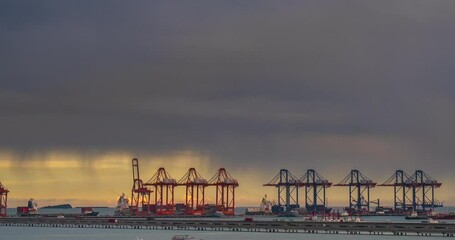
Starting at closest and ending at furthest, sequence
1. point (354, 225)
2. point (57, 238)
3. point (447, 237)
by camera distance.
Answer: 1. point (447, 237)
2. point (354, 225)
3. point (57, 238)

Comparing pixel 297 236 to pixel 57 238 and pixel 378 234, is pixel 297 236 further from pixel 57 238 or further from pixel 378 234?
pixel 57 238

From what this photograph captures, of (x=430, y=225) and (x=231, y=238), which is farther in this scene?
(x=231, y=238)

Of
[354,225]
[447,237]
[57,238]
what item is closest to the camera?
[447,237]

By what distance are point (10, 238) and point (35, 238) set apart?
17.0 ft

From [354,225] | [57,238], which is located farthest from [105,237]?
[354,225]

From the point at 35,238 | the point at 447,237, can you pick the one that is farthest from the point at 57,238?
the point at 447,237

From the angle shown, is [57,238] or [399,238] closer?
[399,238]

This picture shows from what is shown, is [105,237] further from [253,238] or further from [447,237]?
Answer: [447,237]

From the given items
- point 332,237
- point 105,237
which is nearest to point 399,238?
point 332,237

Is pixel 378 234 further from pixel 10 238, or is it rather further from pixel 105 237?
pixel 10 238

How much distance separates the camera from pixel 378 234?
18525 centimetres

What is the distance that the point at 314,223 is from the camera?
196 metres

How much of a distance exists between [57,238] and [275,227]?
146 feet

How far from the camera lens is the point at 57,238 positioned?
647 ft
